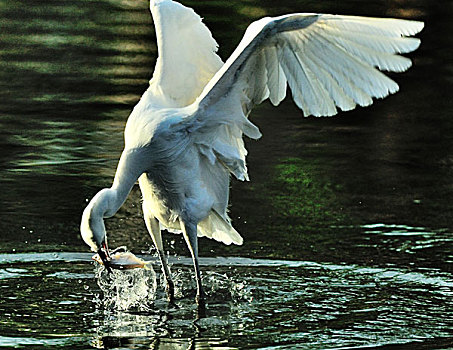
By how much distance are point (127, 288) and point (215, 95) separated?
1777 millimetres

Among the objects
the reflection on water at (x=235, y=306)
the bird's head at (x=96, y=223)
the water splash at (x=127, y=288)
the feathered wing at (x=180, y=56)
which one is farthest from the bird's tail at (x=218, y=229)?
the bird's head at (x=96, y=223)

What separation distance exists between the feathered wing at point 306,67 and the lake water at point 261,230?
136 cm

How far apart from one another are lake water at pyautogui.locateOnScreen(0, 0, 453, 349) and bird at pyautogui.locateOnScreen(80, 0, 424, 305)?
21.0 inches

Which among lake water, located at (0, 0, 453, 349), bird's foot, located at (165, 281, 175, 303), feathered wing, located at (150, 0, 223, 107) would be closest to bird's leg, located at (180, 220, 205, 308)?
lake water, located at (0, 0, 453, 349)

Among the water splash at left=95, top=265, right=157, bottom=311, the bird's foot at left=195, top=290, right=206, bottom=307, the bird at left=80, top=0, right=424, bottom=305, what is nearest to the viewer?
the bird at left=80, top=0, right=424, bottom=305

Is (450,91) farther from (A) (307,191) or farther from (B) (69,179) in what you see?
(B) (69,179)

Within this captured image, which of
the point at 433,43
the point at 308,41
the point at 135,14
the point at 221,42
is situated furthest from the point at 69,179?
the point at 135,14

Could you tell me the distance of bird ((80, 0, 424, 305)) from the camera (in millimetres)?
8852

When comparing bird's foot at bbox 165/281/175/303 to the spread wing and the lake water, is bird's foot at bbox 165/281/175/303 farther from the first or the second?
the spread wing

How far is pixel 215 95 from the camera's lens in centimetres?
932

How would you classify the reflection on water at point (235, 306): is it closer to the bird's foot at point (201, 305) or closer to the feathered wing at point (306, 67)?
the bird's foot at point (201, 305)

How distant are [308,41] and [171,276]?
2.49 meters

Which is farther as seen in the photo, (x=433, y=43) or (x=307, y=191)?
(x=433, y=43)

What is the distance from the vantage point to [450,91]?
17625mm
